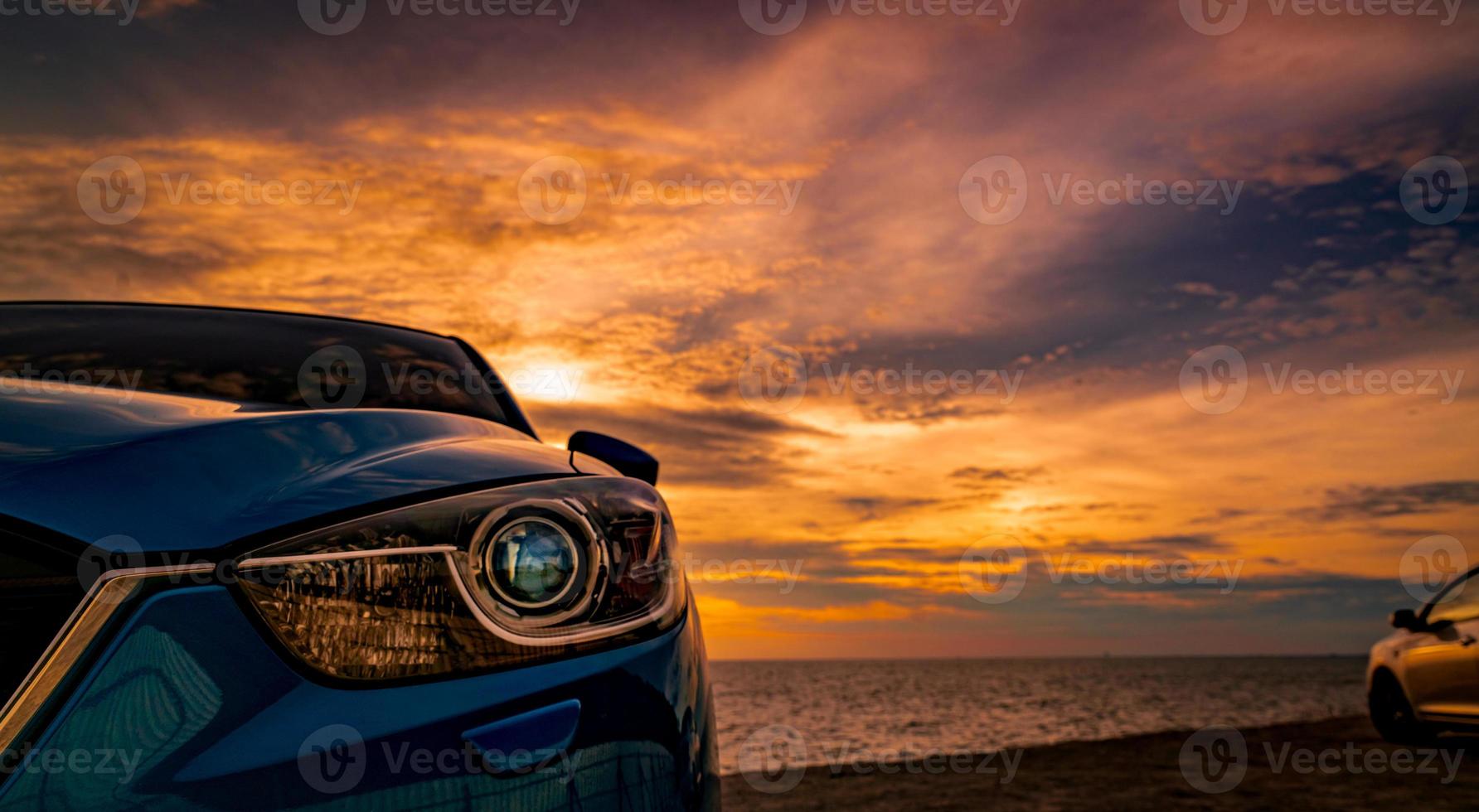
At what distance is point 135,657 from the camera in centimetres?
99

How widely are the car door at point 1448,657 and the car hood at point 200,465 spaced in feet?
32.2

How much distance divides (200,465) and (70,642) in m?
0.29

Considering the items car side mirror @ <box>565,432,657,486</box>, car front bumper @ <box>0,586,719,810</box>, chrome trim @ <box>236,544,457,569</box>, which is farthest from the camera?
car side mirror @ <box>565,432,657,486</box>

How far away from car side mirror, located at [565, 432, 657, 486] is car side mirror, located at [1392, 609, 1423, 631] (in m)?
9.83

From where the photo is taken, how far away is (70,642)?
984 mm

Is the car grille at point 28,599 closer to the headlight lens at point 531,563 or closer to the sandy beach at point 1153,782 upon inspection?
the headlight lens at point 531,563

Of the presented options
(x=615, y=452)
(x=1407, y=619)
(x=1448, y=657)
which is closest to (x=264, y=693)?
(x=615, y=452)

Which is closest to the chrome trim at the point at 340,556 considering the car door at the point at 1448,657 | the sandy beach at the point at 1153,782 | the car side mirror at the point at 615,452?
the car side mirror at the point at 615,452

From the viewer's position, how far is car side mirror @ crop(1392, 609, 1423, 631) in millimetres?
9234

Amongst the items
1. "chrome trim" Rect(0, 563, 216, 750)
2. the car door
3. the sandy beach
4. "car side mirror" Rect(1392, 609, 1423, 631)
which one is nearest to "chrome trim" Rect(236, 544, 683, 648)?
"chrome trim" Rect(0, 563, 216, 750)

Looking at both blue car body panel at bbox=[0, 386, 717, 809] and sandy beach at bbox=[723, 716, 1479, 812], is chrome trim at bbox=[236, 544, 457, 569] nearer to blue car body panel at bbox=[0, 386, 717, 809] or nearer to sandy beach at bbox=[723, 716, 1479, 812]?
blue car body panel at bbox=[0, 386, 717, 809]

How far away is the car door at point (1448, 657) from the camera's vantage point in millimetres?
8398

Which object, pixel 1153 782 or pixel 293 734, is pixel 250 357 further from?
pixel 1153 782

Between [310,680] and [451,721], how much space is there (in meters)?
0.16
